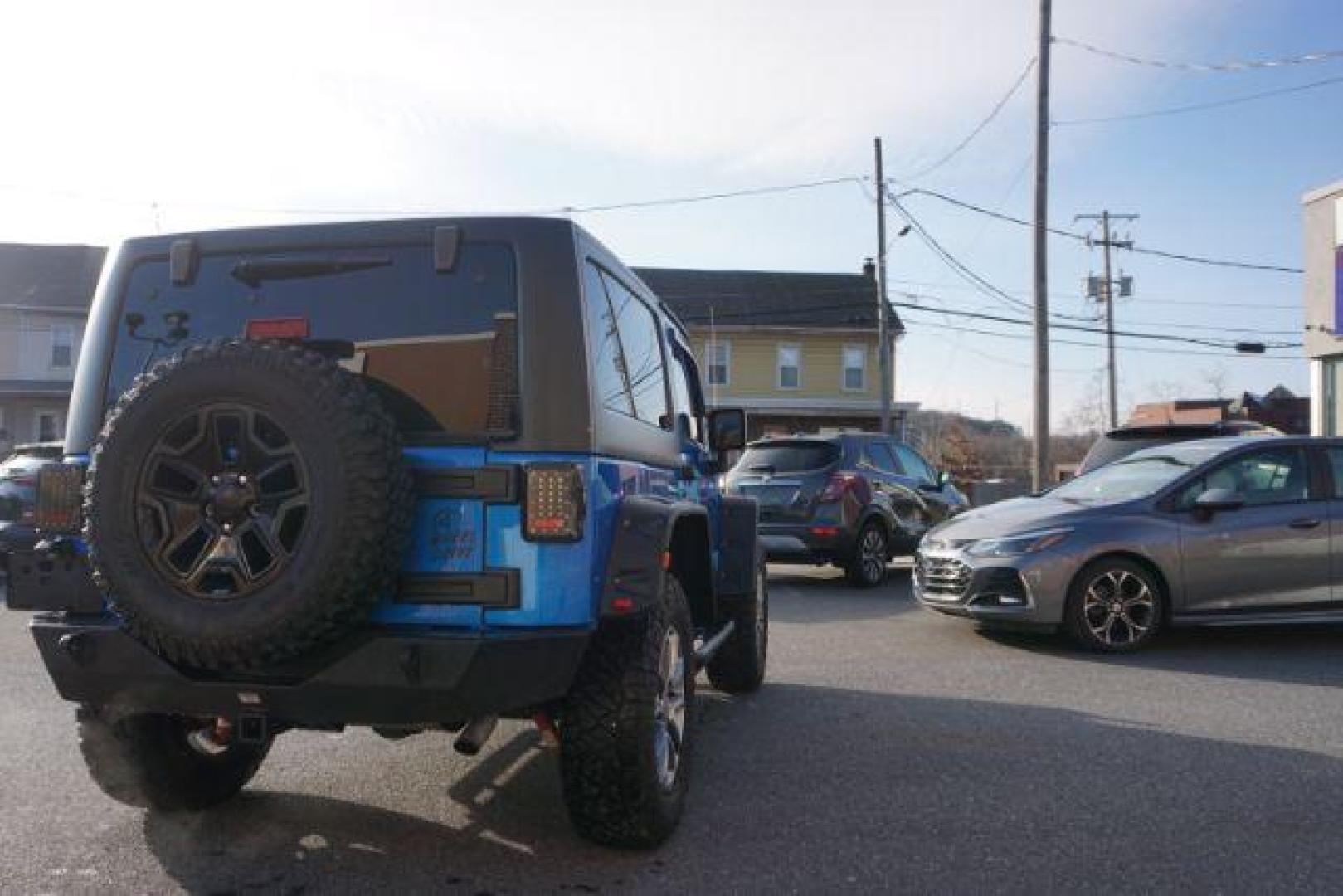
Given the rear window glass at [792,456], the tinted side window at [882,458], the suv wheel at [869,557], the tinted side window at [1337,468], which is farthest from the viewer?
the tinted side window at [882,458]

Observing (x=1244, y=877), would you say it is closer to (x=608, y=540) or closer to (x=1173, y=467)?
(x=608, y=540)

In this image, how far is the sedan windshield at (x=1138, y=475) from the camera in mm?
8000

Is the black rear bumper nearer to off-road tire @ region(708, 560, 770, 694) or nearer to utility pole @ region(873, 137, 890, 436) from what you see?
off-road tire @ region(708, 560, 770, 694)

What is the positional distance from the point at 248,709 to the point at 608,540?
118 cm

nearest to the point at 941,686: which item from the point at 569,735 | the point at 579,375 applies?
the point at 569,735

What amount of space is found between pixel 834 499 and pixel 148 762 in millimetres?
8118

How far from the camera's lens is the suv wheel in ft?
37.1

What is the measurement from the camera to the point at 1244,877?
3.53 m

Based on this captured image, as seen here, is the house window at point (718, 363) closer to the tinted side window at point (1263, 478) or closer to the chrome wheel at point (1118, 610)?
the tinted side window at point (1263, 478)

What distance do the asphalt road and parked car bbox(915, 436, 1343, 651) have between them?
90 cm

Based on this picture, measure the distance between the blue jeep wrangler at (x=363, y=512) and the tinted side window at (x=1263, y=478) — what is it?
220 inches

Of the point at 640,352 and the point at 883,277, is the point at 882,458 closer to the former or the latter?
the point at 640,352

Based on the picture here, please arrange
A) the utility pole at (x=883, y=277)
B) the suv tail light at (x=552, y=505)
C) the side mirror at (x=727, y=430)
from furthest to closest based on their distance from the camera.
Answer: the utility pole at (x=883, y=277), the side mirror at (x=727, y=430), the suv tail light at (x=552, y=505)

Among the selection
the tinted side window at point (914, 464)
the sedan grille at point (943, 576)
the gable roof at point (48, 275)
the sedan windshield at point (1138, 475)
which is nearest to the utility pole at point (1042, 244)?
the tinted side window at point (914, 464)
